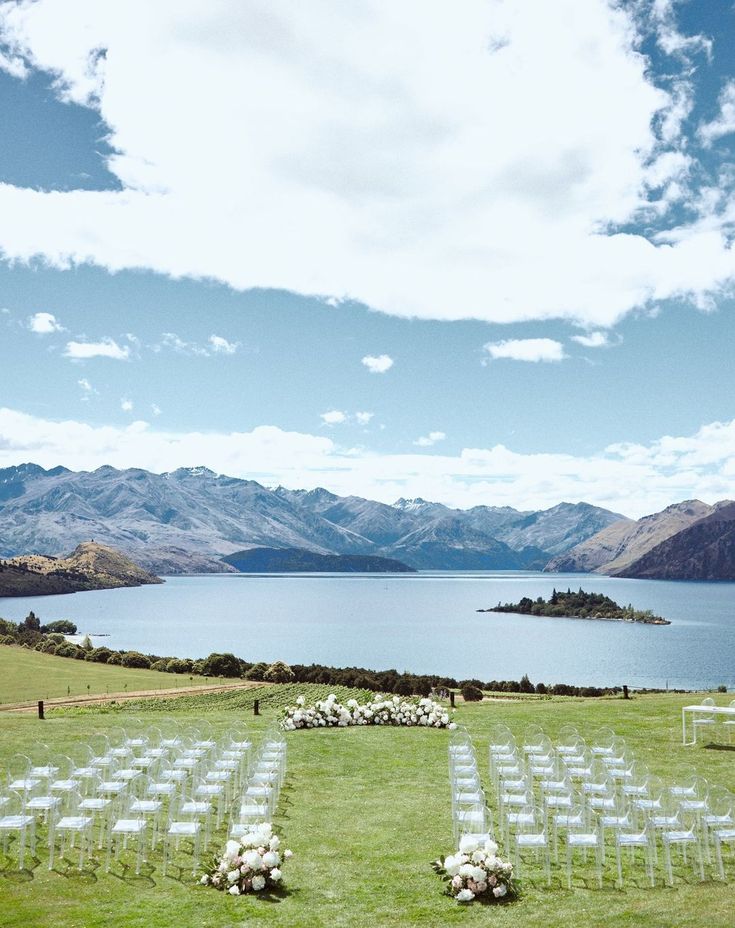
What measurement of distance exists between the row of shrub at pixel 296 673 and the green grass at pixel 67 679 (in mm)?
1554

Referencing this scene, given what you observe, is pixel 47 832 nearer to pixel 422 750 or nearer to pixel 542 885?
pixel 542 885

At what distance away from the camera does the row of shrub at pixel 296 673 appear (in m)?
42.5

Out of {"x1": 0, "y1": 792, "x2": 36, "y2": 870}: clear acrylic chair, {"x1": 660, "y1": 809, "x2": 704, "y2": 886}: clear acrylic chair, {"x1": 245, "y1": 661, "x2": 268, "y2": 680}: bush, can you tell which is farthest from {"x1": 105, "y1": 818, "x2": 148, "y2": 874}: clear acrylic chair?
{"x1": 245, "y1": 661, "x2": 268, "y2": 680}: bush

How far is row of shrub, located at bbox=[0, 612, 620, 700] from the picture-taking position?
4253 centimetres

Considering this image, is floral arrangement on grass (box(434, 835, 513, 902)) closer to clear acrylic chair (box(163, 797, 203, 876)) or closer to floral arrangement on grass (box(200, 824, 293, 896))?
floral arrangement on grass (box(200, 824, 293, 896))

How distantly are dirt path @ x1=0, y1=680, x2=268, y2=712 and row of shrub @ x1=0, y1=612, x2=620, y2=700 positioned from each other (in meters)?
2.80

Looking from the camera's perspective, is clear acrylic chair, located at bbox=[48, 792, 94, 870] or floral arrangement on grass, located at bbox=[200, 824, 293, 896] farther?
clear acrylic chair, located at bbox=[48, 792, 94, 870]

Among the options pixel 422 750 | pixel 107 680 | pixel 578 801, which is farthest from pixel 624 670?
pixel 578 801

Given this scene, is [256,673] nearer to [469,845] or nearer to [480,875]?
[469,845]

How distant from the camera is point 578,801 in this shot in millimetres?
16172

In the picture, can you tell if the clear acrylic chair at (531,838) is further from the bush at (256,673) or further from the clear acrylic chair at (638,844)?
the bush at (256,673)

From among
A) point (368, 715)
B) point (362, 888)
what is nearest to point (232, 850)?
point (362, 888)

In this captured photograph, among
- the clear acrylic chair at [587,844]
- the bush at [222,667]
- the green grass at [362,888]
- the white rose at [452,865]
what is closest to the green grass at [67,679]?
the bush at [222,667]

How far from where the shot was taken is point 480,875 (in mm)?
12586
